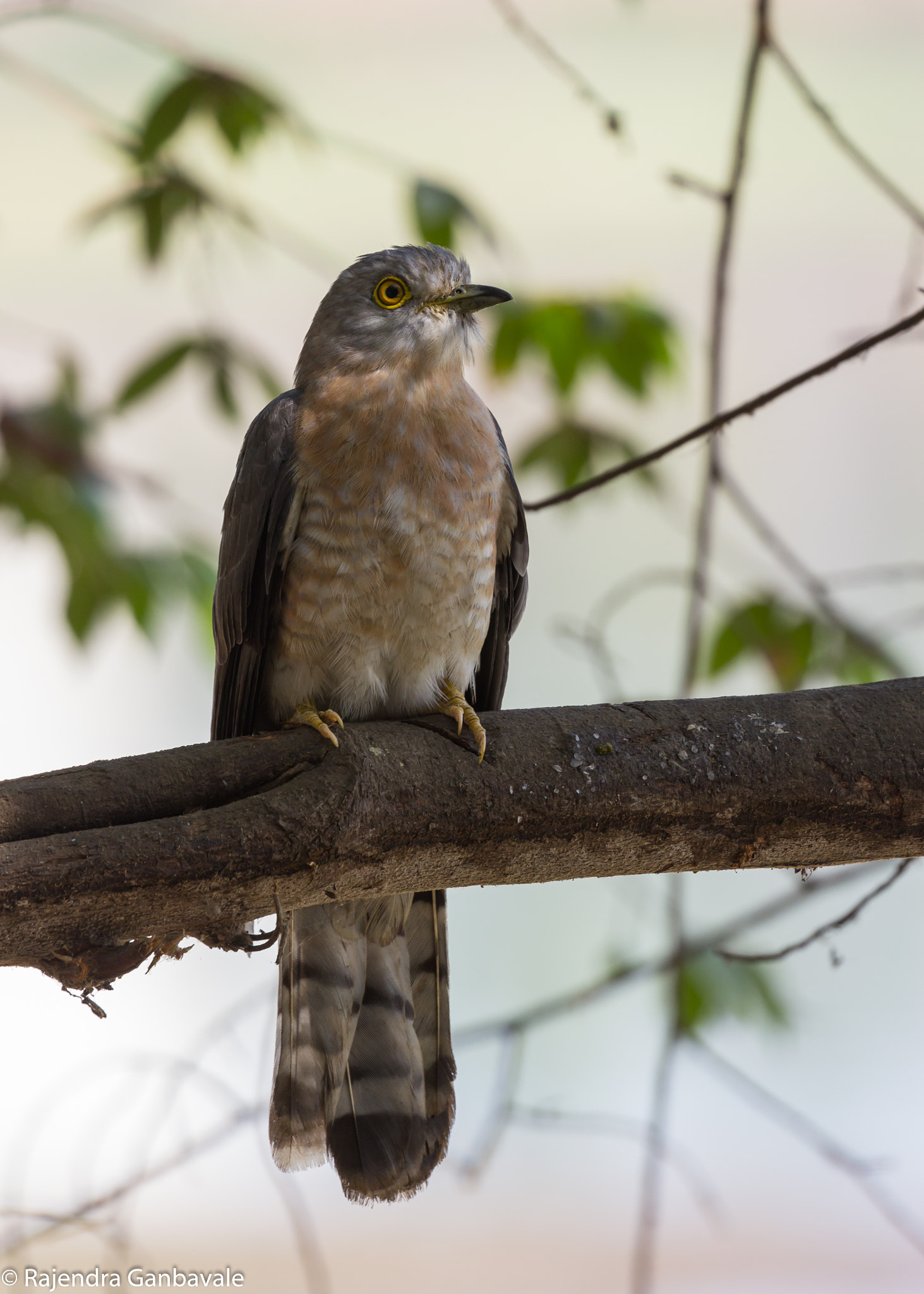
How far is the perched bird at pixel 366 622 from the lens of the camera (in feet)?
8.27

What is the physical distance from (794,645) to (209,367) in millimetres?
1690

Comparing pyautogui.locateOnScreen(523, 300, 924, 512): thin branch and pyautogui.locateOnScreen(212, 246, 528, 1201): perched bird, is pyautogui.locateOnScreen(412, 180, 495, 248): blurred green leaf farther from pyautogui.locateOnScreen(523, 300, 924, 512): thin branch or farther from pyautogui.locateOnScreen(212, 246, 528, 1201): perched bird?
pyautogui.locateOnScreen(523, 300, 924, 512): thin branch

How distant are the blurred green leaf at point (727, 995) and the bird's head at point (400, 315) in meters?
1.73

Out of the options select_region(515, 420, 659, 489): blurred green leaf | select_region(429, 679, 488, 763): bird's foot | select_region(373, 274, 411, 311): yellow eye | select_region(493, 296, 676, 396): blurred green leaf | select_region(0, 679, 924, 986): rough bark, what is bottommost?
select_region(0, 679, 924, 986): rough bark

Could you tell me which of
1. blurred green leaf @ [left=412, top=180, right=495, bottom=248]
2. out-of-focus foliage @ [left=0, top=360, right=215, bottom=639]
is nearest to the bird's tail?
out-of-focus foliage @ [left=0, top=360, right=215, bottom=639]

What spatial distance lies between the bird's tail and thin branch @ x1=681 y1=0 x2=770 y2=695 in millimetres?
907

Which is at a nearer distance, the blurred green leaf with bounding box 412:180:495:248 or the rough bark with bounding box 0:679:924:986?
the rough bark with bounding box 0:679:924:986

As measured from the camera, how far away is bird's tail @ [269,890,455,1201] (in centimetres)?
250

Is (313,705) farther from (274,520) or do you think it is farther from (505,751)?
(505,751)

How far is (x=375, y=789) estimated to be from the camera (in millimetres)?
1947

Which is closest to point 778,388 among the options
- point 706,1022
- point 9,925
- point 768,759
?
point 768,759

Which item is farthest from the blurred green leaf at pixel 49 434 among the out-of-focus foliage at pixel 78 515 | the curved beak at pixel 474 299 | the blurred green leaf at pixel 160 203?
the curved beak at pixel 474 299

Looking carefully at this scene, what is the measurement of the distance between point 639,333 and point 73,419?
4.97ft

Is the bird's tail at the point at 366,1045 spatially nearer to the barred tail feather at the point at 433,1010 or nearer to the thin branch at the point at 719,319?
the barred tail feather at the point at 433,1010
